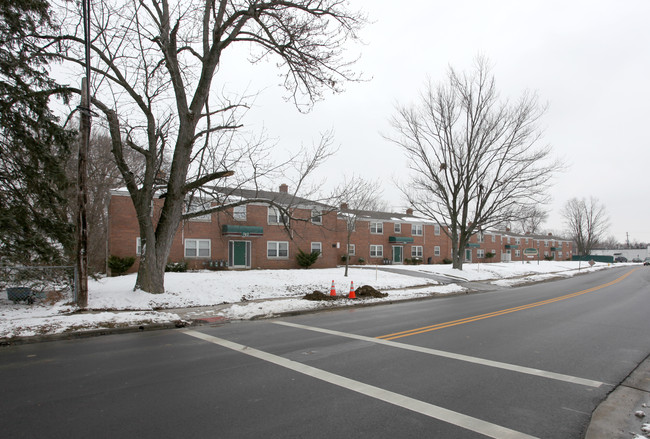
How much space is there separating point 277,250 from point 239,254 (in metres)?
3.23

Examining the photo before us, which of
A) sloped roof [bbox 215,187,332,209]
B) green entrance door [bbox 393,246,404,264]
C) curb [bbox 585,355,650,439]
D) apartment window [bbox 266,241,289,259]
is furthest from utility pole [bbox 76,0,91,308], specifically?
green entrance door [bbox 393,246,404,264]

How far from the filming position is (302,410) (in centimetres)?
448

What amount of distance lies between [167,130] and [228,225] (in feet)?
48.0

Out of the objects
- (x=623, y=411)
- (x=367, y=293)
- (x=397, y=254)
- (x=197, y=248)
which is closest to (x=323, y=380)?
(x=623, y=411)

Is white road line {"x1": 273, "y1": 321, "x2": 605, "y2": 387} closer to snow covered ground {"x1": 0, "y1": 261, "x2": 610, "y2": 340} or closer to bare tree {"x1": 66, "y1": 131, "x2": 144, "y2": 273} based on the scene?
snow covered ground {"x1": 0, "y1": 261, "x2": 610, "y2": 340}

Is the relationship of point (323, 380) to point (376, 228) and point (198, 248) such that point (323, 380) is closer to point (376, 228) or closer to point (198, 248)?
point (198, 248)

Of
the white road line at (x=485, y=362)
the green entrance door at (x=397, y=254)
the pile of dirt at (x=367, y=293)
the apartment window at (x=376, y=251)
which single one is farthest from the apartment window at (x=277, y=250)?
the white road line at (x=485, y=362)

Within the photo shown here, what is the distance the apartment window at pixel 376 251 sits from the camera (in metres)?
42.6

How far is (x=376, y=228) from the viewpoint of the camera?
43344 mm

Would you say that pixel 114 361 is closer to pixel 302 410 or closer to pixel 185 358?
pixel 185 358

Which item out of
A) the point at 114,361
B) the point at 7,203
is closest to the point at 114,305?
the point at 7,203

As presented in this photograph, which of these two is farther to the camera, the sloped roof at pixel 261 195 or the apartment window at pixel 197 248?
the apartment window at pixel 197 248

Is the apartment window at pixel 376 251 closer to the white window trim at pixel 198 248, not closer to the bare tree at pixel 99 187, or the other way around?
the white window trim at pixel 198 248

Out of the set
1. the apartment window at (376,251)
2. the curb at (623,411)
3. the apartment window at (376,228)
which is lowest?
the curb at (623,411)
